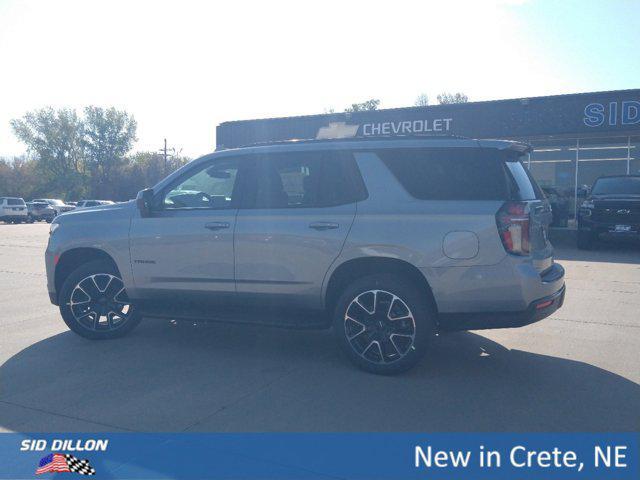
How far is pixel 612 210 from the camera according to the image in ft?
47.6

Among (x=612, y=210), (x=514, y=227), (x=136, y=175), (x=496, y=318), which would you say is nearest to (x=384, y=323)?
(x=496, y=318)

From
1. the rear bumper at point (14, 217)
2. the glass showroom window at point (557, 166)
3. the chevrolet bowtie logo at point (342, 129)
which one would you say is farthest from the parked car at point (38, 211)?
the glass showroom window at point (557, 166)

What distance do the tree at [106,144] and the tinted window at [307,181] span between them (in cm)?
6402

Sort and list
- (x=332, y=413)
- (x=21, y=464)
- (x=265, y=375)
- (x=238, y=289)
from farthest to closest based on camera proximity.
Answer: (x=238, y=289)
(x=265, y=375)
(x=332, y=413)
(x=21, y=464)

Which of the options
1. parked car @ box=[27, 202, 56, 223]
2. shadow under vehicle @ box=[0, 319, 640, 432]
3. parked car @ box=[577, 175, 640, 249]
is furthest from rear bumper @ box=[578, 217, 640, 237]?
parked car @ box=[27, 202, 56, 223]

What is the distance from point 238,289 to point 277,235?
64cm

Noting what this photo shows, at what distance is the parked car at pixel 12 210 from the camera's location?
38.4m

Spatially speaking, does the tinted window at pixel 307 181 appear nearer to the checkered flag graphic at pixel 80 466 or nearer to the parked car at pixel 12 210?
the checkered flag graphic at pixel 80 466

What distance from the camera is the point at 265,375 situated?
507 centimetres

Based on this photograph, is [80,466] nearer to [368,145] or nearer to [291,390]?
[291,390]

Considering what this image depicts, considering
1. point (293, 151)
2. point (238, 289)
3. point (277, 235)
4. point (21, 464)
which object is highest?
point (293, 151)

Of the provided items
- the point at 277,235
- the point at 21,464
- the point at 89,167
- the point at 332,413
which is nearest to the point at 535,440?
the point at 332,413

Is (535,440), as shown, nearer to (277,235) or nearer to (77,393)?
(277,235)

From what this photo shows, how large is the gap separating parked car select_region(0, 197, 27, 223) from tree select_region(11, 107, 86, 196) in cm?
2589
